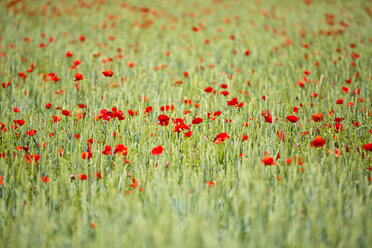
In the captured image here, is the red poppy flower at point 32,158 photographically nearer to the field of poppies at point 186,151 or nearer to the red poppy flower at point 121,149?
the field of poppies at point 186,151

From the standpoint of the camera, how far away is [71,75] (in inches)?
117

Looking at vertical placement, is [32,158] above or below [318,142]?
below

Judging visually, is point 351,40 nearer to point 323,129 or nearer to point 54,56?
point 323,129

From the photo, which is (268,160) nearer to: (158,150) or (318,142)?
(318,142)

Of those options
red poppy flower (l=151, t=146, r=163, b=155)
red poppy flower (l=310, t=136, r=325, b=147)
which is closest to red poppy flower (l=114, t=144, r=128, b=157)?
red poppy flower (l=151, t=146, r=163, b=155)

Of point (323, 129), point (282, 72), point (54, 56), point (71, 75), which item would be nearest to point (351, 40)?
point (282, 72)

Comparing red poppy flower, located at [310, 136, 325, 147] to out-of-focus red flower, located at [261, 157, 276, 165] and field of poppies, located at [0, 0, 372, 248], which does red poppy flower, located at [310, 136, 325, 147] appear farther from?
out-of-focus red flower, located at [261, 157, 276, 165]

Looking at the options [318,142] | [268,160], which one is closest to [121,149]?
[268,160]

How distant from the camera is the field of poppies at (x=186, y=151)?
1.10 m

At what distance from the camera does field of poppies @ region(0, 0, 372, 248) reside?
110cm

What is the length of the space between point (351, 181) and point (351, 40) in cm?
376

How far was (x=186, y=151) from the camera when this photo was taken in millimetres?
1721

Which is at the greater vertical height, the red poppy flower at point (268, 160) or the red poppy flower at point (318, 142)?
the red poppy flower at point (318, 142)

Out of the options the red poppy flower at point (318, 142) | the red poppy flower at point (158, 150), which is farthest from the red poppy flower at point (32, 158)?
the red poppy flower at point (318, 142)
